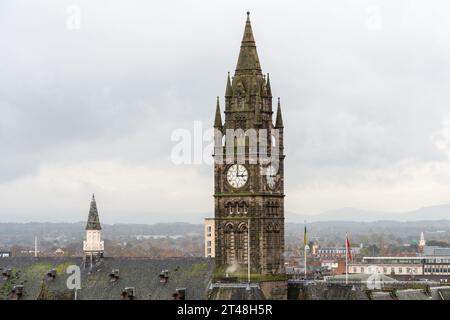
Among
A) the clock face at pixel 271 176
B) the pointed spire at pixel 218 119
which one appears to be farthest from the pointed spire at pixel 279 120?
the pointed spire at pixel 218 119

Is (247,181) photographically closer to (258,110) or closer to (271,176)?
(271,176)

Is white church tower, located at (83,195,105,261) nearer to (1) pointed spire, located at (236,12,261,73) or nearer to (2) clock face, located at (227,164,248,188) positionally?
(2) clock face, located at (227,164,248,188)

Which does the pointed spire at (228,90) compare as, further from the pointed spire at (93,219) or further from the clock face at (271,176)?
the pointed spire at (93,219)

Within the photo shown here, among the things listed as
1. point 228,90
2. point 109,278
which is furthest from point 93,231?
point 228,90

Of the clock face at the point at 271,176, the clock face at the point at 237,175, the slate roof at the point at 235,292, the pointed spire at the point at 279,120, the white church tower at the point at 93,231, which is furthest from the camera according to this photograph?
the white church tower at the point at 93,231
